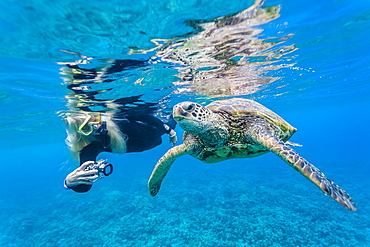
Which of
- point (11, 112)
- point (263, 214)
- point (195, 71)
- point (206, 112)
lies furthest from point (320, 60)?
point (11, 112)

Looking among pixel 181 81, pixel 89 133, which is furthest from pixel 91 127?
pixel 181 81

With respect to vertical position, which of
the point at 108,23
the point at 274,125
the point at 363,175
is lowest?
the point at 363,175

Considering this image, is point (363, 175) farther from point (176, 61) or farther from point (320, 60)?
point (176, 61)

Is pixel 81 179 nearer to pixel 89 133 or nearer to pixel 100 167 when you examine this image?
pixel 100 167

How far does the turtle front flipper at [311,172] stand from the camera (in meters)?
2.60

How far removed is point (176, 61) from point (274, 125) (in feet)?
14.3

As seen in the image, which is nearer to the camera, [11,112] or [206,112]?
[206,112]

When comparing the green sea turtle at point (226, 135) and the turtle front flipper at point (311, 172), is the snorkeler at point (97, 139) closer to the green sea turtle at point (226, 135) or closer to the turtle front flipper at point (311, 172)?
the green sea turtle at point (226, 135)

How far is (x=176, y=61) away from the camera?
764cm

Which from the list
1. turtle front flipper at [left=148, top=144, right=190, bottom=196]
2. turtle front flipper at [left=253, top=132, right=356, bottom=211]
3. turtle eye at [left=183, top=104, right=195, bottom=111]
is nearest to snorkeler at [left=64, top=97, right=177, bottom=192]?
turtle front flipper at [left=148, top=144, right=190, bottom=196]

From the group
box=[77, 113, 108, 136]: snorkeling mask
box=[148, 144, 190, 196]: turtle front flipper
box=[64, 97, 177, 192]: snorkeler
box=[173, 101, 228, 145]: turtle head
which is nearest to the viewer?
box=[173, 101, 228, 145]: turtle head

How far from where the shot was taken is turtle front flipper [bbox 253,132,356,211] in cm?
260

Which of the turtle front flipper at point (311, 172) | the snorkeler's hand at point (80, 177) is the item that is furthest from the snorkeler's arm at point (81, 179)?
the turtle front flipper at point (311, 172)

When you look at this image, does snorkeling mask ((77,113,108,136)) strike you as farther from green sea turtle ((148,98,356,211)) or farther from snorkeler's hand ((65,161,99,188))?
green sea turtle ((148,98,356,211))
